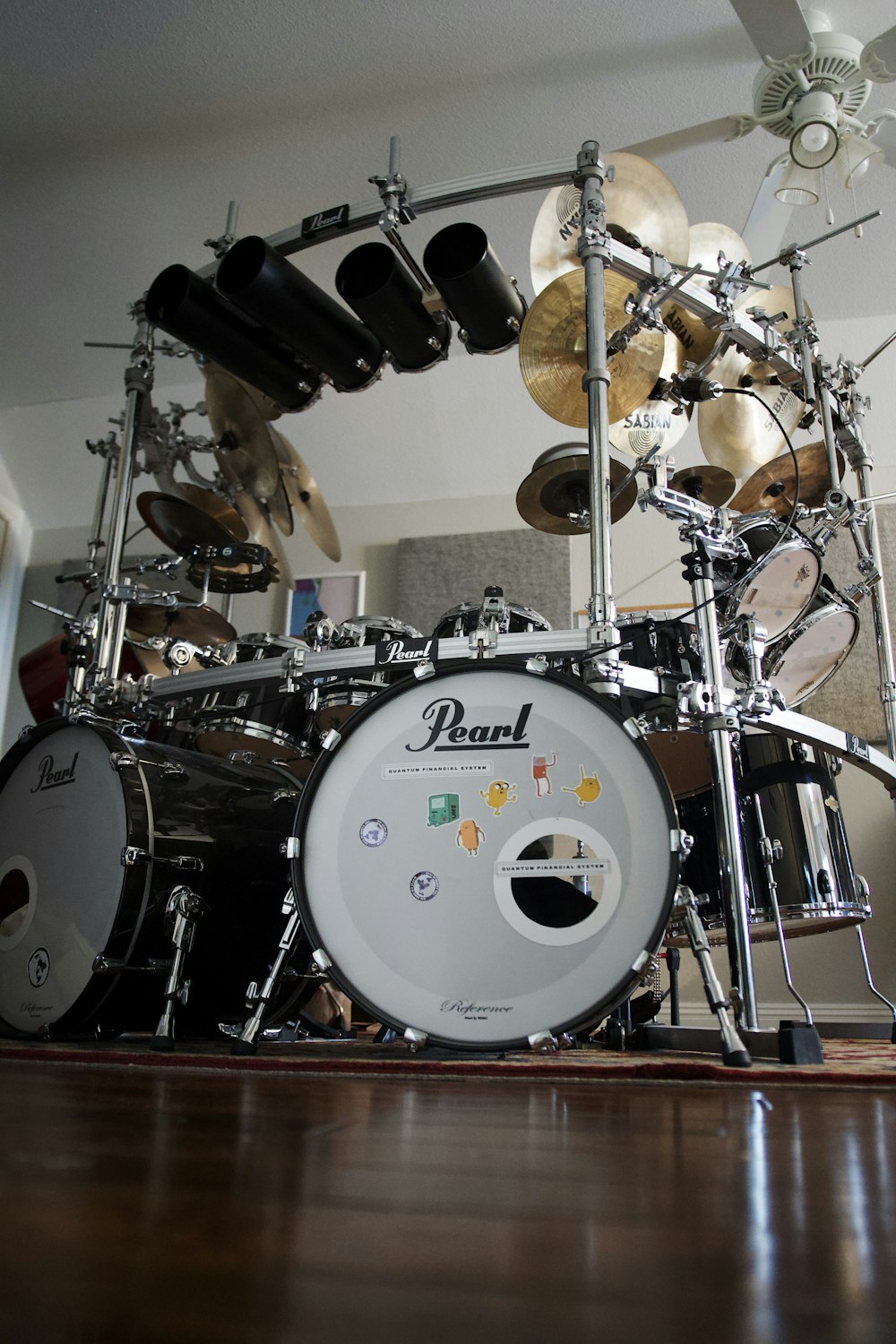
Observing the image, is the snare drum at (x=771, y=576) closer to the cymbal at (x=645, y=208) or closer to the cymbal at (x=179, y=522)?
Result: the cymbal at (x=645, y=208)

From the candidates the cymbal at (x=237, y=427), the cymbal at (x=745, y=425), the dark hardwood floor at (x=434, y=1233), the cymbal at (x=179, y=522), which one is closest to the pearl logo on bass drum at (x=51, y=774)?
the dark hardwood floor at (x=434, y=1233)

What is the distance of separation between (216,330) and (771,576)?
1.60 m

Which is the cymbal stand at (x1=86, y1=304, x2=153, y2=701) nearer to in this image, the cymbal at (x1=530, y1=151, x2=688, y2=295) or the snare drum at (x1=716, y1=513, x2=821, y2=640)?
the cymbal at (x1=530, y1=151, x2=688, y2=295)

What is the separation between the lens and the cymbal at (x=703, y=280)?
279 cm

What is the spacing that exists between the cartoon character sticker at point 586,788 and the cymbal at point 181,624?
2057 millimetres

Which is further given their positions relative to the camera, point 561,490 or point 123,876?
point 561,490

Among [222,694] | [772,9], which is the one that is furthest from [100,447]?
[772,9]

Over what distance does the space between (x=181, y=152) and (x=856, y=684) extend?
3341 mm

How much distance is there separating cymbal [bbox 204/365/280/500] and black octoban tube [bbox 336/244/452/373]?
740 mm

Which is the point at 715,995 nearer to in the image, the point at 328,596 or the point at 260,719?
the point at 260,719

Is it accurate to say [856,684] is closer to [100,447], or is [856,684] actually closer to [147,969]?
[100,447]

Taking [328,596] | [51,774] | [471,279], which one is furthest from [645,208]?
[328,596]

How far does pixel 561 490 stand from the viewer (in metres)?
2.79

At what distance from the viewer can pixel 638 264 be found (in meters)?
2.14
